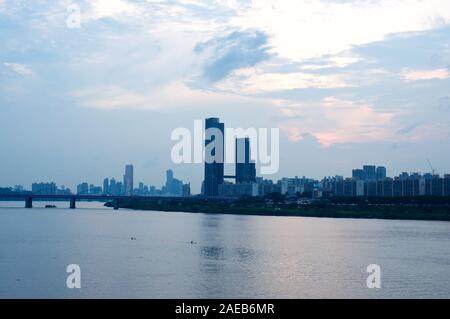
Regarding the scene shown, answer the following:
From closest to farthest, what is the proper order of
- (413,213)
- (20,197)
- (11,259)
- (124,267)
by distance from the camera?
(124,267), (11,259), (413,213), (20,197)

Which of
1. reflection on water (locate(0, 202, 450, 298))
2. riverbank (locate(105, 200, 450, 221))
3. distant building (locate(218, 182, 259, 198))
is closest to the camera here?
reflection on water (locate(0, 202, 450, 298))

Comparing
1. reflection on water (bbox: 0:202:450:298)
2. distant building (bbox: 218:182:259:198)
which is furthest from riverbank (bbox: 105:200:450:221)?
reflection on water (bbox: 0:202:450:298)

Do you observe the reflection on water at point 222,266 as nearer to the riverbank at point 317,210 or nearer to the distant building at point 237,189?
the riverbank at point 317,210

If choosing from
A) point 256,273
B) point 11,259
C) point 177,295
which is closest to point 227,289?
point 177,295

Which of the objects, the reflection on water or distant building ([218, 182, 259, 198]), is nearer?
the reflection on water

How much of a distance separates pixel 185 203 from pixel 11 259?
320 ft

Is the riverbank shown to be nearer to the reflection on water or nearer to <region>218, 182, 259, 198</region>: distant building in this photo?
<region>218, 182, 259, 198</region>: distant building

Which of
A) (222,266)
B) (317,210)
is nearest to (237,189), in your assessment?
(317,210)

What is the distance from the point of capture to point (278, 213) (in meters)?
103

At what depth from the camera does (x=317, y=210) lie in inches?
4040

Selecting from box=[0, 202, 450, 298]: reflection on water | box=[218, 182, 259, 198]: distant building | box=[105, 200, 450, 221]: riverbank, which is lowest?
box=[0, 202, 450, 298]: reflection on water

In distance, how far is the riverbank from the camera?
Answer: 8812cm

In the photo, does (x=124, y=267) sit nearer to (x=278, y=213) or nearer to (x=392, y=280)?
(x=392, y=280)

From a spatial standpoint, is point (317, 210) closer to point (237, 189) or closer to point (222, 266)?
point (237, 189)
